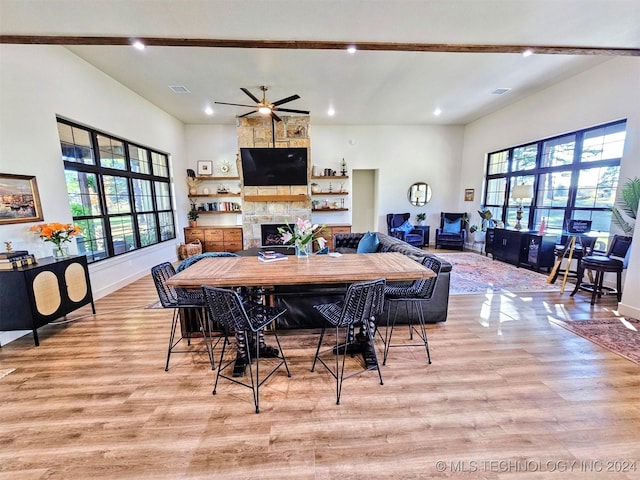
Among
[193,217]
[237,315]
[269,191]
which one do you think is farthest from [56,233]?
[193,217]

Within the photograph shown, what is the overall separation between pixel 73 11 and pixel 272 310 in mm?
2920

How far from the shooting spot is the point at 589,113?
444cm

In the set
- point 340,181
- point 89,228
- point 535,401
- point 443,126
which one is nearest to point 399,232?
point 340,181

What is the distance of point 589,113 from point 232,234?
7.42m

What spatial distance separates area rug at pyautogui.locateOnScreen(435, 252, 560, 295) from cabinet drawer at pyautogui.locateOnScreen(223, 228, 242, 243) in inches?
198

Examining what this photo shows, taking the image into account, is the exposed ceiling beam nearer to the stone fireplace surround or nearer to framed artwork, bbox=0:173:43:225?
framed artwork, bbox=0:173:43:225

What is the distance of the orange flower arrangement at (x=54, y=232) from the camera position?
2.88 meters

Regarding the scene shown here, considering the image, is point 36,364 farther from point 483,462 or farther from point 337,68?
point 337,68

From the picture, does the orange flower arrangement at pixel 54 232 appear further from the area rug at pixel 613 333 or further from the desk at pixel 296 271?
the area rug at pixel 613 333

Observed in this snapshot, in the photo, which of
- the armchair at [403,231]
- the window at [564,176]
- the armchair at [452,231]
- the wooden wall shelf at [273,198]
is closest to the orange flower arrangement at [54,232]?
the wooden wall shelf at [273,198]

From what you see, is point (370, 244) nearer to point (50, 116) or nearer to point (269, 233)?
point (269, 233)

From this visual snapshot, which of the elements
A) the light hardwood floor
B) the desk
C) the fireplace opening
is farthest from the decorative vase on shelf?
the fireplace opening

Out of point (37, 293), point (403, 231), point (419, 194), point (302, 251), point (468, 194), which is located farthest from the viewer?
point (419, 194)

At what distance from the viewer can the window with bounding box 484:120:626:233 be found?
433cm
